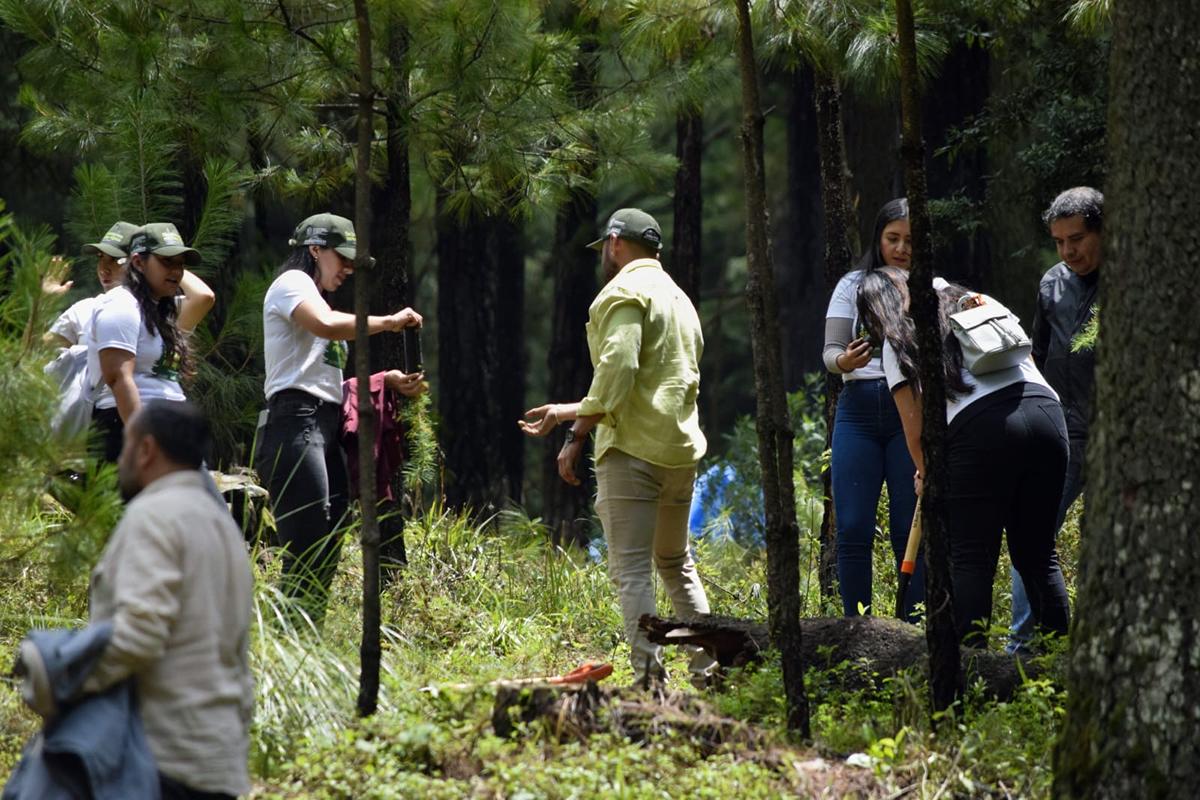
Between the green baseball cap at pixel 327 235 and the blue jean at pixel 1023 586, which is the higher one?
the green baseball cap at pixel 327 235

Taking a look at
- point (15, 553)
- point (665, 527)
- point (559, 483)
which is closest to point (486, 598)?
point (665, 527)

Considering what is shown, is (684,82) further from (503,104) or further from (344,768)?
(344,768)

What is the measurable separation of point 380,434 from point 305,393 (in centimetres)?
56

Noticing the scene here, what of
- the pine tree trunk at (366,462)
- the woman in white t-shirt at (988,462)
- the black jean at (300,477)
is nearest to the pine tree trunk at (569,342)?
the black jean at (300,477)

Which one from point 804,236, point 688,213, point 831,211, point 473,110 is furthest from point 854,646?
point 804,236

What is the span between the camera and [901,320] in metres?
5.73

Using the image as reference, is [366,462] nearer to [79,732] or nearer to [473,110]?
[79,732]

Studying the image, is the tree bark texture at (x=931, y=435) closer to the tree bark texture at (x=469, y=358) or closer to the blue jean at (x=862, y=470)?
the blue jean at (x=862, y=470)

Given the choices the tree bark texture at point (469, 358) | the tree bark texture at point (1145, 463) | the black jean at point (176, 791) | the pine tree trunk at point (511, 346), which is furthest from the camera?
the pine tree trunk at point (511, 346)

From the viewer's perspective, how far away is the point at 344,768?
454cm

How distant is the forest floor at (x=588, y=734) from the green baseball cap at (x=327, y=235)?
128 centimetres

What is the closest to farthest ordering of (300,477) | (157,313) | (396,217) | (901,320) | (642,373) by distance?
(901,320) → (642,373) → (157,313) → (300,477) → (396,217)

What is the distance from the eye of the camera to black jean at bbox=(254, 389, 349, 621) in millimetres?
6051

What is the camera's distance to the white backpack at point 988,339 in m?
5.59
